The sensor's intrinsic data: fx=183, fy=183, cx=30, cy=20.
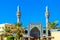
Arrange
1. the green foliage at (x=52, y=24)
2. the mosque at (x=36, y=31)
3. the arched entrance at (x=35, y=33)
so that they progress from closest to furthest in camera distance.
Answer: the mosque at (x=36, y=31), the green foliage at (x=52, y=24), the arched entrance at (x=35, y=33)

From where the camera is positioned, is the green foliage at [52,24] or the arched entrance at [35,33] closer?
the green foliage at [52,24]

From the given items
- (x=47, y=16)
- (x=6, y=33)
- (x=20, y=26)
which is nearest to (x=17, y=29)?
(x=20, y=26)

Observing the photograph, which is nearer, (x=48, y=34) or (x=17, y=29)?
(x=17, y=29)

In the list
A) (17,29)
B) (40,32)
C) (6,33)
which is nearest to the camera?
(17,29)

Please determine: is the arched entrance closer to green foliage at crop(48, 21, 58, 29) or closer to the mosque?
the mosque

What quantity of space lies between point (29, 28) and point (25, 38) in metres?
2.95

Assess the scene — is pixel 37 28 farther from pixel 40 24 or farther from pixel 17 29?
pixel 17 29

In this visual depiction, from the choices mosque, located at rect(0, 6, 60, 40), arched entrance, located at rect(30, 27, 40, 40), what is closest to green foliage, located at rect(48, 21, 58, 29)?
mosque, located at rect(0, 6, 60, 40)

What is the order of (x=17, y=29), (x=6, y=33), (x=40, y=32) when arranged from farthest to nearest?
1. (x=40, y=32)
2. (x=6, y=33)
3. (x=17, y=29)

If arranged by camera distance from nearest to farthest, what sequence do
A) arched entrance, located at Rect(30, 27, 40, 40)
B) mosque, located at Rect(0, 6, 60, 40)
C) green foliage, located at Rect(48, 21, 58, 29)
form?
mosque, located at Rect(0, 6, 60, 40), green foliage, located at Rect(48, 21, 58, 29), arched entrance, located at Rect(30, 27, 40, 40)

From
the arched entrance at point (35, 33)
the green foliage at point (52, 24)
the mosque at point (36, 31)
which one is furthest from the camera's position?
the arched entrance at point (35, 33)

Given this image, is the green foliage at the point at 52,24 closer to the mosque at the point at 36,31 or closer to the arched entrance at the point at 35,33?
the mosque at the point at 36,31

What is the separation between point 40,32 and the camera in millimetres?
42656

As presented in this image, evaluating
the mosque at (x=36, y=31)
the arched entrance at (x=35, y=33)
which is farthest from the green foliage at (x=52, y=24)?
the arched entrance at (x=35, y=33)
